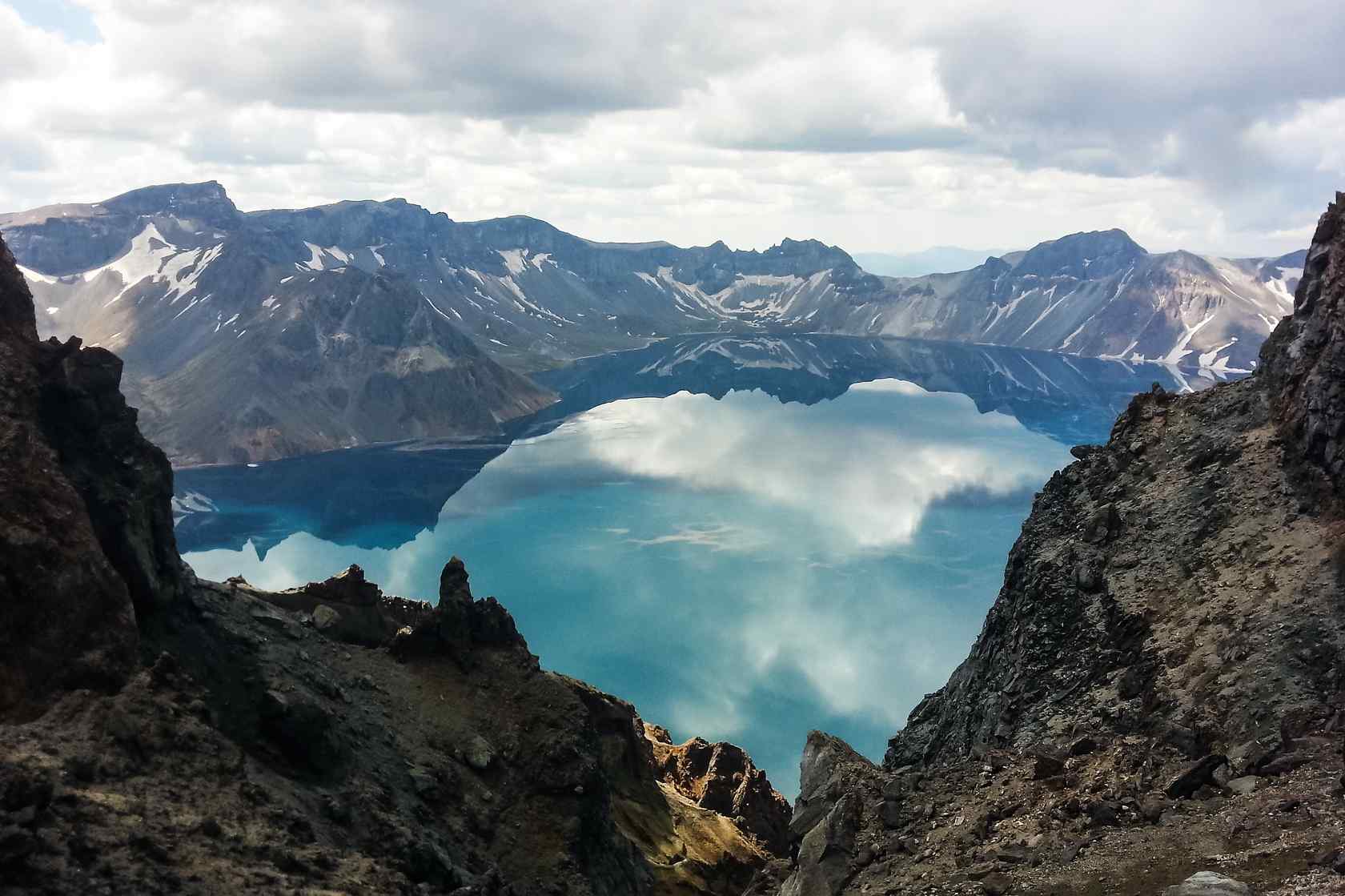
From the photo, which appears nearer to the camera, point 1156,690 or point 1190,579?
point 1156,690

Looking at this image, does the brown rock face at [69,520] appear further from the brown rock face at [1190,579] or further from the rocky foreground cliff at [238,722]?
the brown rock face at [1190,579]

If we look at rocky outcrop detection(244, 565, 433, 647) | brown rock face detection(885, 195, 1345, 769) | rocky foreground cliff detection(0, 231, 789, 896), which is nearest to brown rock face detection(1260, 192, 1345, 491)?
brown rock face detection(885, 195, 1345, 769)

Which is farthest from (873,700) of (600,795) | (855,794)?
(855,794)

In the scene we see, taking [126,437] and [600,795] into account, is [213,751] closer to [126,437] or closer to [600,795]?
[126,437]

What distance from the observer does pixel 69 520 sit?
35781mm

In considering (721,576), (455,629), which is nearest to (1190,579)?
(455,629)

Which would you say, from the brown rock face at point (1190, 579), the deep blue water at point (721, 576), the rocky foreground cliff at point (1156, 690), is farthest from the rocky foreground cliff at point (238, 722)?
the deep blue water at point (721, 576)

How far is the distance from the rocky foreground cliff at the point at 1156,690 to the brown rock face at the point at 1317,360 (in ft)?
0.46

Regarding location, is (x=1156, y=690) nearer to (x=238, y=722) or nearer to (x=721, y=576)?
(x=238, y=722)

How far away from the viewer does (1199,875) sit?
21.5 metres

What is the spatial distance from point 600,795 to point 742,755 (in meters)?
31.8

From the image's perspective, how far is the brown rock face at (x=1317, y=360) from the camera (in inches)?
1735

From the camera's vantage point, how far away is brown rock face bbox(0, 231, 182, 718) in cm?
3266

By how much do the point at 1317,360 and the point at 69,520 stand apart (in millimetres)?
54838
